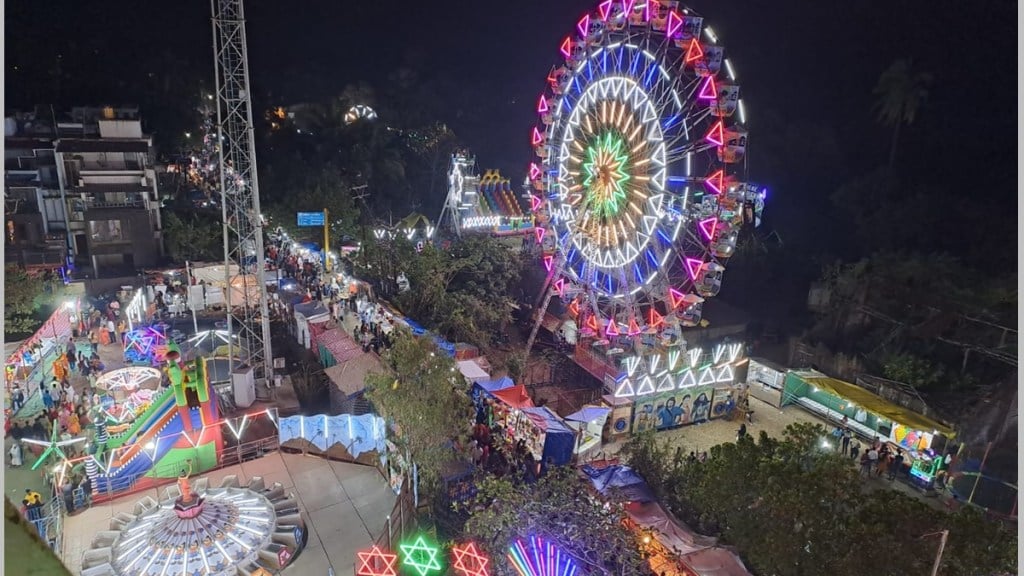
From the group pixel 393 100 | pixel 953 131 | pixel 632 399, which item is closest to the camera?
pixel 632 399

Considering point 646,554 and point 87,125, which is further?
point 87,125

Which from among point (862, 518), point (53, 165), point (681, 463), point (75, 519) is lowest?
point (75, 519)

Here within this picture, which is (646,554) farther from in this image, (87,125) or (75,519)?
(87,125)

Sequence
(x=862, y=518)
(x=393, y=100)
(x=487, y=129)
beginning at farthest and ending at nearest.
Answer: (x=487, y=129) → (x=393, y=100) → (x=862, y=518)

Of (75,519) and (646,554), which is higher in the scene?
(646,554)

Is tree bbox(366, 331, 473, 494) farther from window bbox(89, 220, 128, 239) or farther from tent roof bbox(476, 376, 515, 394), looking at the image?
window bbox(89, 220, 128, 239)

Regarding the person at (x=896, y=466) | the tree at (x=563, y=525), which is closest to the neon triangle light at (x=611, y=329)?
the person at (x=896, y=466)

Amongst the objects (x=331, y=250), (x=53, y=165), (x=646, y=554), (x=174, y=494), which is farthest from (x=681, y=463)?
(x=53, y=165)

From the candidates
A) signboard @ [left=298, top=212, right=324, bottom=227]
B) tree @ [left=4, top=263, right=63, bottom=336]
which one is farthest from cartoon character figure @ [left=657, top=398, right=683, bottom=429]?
tree @ [left=4, top=263, right=63, bottom=336]
